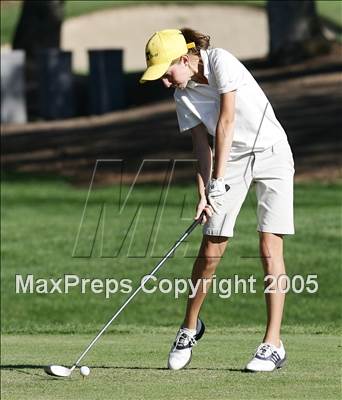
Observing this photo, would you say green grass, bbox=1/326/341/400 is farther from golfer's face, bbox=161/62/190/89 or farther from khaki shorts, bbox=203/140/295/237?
golfer's face, bbox=161/62/190/89

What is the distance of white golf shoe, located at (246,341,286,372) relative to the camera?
287 inches

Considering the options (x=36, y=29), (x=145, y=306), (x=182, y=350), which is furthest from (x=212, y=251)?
(x=36, y=29)

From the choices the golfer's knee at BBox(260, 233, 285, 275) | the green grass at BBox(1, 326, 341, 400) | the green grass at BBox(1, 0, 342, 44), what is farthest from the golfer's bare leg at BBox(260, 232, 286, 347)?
the green grass at BBox(1, 0, 342, 44)

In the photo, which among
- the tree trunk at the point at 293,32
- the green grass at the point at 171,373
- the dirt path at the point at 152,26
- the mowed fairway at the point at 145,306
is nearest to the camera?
the green grass at the point at 171,373

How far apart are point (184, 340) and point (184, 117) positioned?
126 centimetres

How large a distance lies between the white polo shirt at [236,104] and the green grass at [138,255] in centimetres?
468

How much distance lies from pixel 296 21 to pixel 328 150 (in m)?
6.51

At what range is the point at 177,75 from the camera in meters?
7.34

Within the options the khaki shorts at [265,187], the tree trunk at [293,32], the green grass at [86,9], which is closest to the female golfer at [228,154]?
the khaki shorts at [265,187]

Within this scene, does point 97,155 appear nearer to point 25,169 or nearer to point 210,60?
point 25,169

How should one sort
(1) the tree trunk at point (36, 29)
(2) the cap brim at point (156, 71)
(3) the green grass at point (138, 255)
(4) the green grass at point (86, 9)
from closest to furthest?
(2) the cap brim at point (156, 71), (3) the green grass at point (138, 255), (1) the tree trunk at point (36, 29), (4) the green grass at point (86, 9)

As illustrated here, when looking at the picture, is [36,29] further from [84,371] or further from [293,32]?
[84,371]

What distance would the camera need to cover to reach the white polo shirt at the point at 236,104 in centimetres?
724

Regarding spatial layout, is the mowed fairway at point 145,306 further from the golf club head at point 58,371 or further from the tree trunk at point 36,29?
the tree trunk at point 36,29
